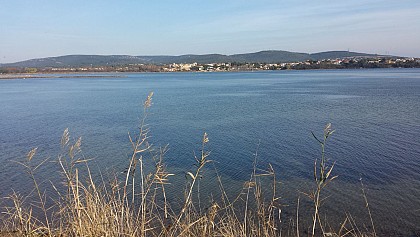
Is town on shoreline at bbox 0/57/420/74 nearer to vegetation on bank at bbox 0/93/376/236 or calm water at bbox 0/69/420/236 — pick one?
calm water at bbox 0/69/420/236

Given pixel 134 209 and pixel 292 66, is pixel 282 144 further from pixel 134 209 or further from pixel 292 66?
pixel 292 66

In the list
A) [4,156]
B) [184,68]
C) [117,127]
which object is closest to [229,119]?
[117,127]

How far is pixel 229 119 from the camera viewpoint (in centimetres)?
2562

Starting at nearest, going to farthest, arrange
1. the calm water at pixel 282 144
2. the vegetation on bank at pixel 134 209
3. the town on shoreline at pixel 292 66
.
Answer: the vegetation on bank at pixel 134 209, the calm water at pixel 282 144, the town on shoreline at pixel 292 66

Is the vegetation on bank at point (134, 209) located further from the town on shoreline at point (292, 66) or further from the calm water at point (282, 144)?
the town on shoreline at point (292, 66)

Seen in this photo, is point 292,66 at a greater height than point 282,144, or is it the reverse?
point 282,144

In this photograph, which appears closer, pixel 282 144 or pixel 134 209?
pixel 134 209

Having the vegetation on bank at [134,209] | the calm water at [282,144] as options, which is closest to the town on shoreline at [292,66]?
the calm water at [282,144]

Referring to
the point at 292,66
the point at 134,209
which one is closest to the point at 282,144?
the point at 134,209

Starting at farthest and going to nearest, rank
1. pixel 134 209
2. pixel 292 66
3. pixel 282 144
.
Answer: pixel 292 66 < pixel 282 144 < pixel 134 209

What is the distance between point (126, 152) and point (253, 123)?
9974 millimetres

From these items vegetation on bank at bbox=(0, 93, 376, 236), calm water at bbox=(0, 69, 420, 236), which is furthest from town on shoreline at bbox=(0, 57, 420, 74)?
vegetation on bank at bbox=(0, 93, 376, 236)

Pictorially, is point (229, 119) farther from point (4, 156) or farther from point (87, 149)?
point (4, 156)

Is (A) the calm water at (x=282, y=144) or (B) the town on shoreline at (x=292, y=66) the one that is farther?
(B) the town on shoreline at (x=292, y=66)
